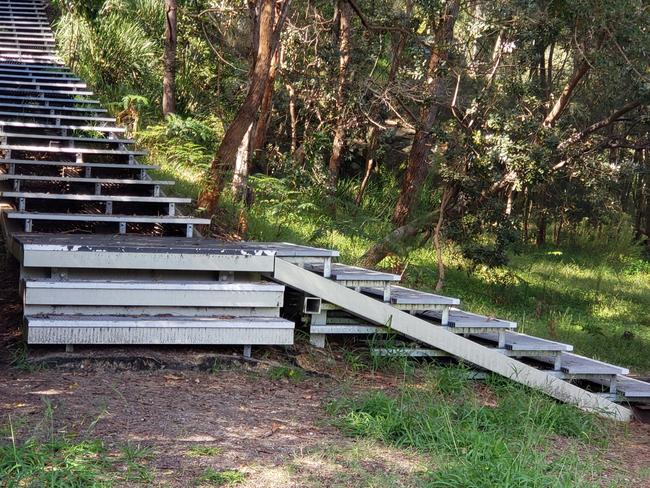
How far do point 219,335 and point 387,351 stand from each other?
1536mm

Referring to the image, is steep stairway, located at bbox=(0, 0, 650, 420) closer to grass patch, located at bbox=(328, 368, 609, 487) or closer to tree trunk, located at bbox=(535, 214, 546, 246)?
grass patch, located at bbox=(328, 368, 609, 487)

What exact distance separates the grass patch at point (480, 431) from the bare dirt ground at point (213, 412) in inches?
6.4

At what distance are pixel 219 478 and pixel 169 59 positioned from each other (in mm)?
12859

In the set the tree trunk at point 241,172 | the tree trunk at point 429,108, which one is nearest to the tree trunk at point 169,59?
the tree trunk at point 241,172

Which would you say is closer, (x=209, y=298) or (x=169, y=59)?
(x=209, y=298)

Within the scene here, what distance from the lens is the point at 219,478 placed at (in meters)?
4.54

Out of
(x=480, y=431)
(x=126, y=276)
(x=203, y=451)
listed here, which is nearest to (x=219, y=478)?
(x=203, y=451)

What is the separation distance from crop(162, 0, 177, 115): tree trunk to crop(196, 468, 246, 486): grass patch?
12.8 meters

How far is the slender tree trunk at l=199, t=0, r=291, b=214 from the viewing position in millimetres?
10391

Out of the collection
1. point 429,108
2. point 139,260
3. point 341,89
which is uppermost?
point 341,89

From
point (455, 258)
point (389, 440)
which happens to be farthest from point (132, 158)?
point (389, 440)

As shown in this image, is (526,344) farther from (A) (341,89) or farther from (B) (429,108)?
(A) (341,89)

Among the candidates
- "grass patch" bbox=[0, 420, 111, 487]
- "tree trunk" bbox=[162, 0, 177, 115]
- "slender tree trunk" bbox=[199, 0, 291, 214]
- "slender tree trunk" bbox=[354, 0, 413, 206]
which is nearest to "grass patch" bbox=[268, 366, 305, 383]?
"grass patch" bbox=[0, 420, 111, 487]

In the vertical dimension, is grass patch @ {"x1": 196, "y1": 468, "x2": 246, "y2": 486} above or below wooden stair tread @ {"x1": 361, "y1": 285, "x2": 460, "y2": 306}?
below
